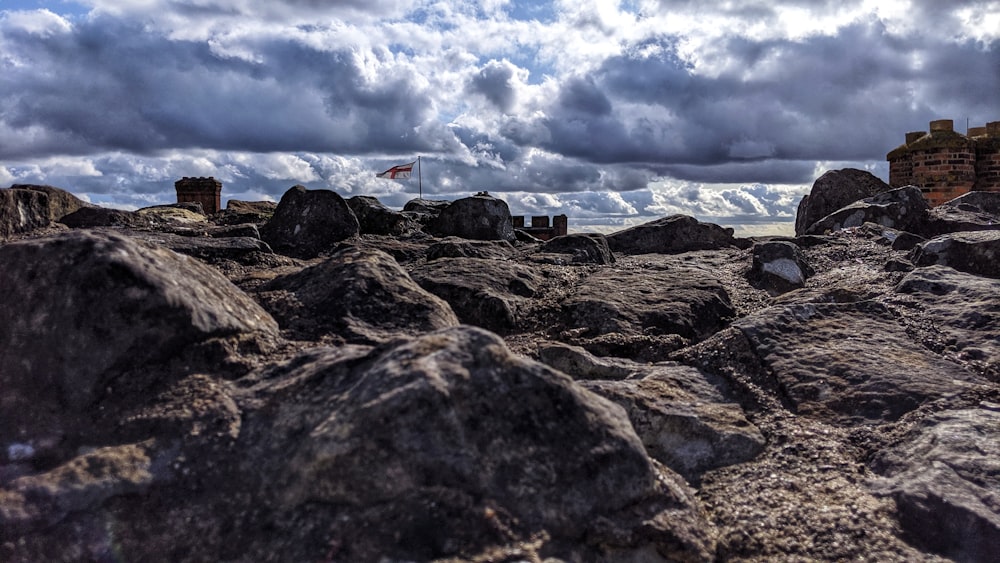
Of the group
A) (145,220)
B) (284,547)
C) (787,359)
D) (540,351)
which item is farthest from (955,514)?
(145,220)

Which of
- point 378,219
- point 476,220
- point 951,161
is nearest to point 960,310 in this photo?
point 476,220

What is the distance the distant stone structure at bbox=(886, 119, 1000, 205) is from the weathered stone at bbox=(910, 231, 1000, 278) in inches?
509

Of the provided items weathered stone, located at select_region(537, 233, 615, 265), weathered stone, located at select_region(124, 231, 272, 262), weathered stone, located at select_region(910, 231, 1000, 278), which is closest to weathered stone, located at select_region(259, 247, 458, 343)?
weathered stone, located at select_region(124, 231, 272, 262)

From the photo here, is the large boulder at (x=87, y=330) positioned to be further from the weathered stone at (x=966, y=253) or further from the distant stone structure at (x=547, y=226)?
the distant stone structure at (x=547, y=226)

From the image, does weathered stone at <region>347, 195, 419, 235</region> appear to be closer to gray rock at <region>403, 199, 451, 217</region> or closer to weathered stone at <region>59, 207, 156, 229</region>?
gray rock at <region>403, 199, 451, 217</region>

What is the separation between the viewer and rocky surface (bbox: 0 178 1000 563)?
4.53 ft

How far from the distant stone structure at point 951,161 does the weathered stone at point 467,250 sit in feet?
45.0

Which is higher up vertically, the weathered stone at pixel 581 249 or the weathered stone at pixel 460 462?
the weathered stone at pixel 581 249

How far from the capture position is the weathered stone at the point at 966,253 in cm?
337

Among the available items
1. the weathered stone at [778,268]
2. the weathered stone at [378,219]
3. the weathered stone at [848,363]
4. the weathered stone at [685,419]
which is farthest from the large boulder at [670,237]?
the weathered stone at [685,419]

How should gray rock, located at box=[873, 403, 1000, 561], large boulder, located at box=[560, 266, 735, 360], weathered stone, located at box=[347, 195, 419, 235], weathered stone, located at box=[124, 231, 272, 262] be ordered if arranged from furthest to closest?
weathered stone, located at box=[347, 195, 419, 235] → weathered stone, located at box=[124, 231, 272, 262] → large boulder, located at box=[560, 266, 735, 360] → gray rock, located at box=[873, 403, 1000, 561]

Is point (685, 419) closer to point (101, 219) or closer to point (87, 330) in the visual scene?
point (87, 330)

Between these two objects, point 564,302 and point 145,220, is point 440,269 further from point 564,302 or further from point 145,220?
point 145,220

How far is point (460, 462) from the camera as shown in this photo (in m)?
1.40
